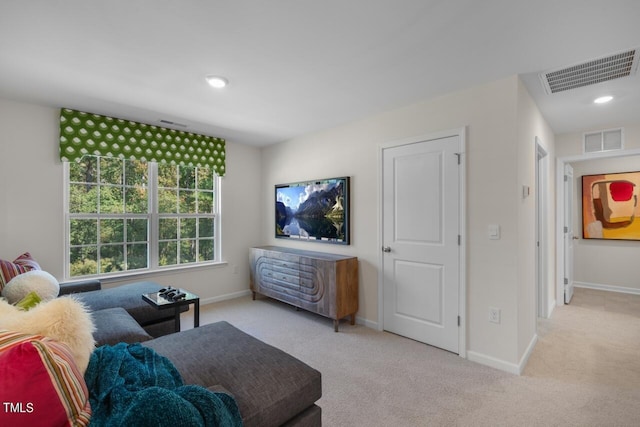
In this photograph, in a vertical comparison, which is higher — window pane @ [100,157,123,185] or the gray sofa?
window pane @ [100,157,123,185]

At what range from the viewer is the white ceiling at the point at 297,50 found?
164 cm

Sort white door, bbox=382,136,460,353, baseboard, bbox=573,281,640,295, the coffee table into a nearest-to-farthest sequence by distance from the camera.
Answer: the coffee table
white door, bbox=382,136,460,353
baseboard, bbox=573,281,640,295

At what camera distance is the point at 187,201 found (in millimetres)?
→ 4184

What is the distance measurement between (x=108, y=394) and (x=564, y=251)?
4.97m

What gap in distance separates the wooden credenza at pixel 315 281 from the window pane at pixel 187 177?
1420 mm

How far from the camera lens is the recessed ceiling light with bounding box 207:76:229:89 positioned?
2439mm

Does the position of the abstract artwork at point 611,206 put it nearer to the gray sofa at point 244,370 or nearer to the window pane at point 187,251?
the gray sofa at point 244,370

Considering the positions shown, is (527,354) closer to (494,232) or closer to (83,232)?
(494,232)

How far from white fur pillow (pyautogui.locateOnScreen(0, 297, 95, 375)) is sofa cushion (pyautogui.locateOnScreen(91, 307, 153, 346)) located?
94 centimetres

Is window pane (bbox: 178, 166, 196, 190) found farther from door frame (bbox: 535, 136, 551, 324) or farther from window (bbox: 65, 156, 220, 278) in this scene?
door frame (bbox: 535, 136, 551, 324)

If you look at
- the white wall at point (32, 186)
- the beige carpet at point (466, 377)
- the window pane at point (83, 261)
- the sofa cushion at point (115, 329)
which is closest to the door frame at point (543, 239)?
the beige carpet at point (466, 377)

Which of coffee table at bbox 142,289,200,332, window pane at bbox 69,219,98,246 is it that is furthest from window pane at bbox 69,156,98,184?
coffee table at bbox 142,289,200,332

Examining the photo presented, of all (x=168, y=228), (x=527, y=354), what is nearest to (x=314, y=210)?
(x=168, y=228)

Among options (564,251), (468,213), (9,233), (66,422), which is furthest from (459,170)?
(9,233)
